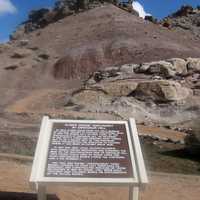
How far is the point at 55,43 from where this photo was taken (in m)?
56.5

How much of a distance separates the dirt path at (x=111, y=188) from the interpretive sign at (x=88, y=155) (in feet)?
6.09

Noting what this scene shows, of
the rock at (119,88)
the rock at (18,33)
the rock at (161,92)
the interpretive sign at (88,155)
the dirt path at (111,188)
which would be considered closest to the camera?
the interpretive sign at (88,155)

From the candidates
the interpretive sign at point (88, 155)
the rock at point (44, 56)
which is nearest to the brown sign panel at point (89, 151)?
the interpretive sign at point (88, 155)

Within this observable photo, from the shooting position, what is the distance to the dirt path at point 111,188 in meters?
11.1

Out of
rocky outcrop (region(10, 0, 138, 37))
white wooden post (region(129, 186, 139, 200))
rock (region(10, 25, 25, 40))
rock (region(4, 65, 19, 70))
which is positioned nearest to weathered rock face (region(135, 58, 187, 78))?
rock (region(4, 65, 19, 70))

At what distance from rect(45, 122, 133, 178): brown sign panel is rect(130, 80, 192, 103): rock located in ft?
72.8

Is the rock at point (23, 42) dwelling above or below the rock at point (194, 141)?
above

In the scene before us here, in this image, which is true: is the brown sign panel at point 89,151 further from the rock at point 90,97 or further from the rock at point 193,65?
the rock at point 193,65

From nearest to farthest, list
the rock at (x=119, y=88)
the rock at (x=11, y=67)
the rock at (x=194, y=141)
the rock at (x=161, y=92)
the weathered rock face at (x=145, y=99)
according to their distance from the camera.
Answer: the rock at (x=194, y=141) < the weathered rock face at (x=145, y=99) < the rock at (x=161, y=92) < the rock at (x=119, y=88) < the rock at (x=11, y=67)

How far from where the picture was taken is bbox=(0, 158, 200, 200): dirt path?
36.3 ft

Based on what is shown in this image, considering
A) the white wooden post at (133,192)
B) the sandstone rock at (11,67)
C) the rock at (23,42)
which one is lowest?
the white wooden post at (133,192)

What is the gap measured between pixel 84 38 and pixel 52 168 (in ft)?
158

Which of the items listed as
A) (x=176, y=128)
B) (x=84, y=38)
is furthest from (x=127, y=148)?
(x=84, y=38)

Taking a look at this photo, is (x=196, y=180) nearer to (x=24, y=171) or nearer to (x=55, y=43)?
(x=24, y=171)
